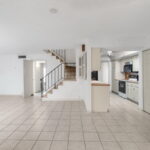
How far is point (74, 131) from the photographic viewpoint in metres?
2.79

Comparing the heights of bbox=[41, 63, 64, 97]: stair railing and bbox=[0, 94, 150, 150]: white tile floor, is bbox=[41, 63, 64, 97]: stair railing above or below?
above

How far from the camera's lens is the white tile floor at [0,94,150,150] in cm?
226

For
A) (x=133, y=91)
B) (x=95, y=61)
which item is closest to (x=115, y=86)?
(x=133, y=91)

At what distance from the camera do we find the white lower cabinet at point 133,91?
203 inches

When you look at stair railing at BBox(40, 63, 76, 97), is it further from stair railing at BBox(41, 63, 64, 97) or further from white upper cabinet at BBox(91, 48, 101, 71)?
white upper cabinet at BBox(91, 48, 101, 71)

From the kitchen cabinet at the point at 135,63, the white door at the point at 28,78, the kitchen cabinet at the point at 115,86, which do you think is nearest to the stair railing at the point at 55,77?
the white door at the point at 28,78

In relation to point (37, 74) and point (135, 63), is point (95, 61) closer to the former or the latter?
point (135, 63)

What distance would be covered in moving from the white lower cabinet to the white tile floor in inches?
55.1

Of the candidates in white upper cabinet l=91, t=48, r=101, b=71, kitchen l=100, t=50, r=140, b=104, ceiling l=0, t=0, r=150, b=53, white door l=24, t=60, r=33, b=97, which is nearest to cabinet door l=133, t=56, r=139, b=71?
kitchen l=100, t=50, r=140, b=104

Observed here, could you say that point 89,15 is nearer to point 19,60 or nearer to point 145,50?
point 145,50

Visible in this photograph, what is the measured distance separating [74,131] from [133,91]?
382 centimetres

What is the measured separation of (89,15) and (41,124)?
2930mm

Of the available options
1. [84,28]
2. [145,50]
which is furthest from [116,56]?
[84,28]

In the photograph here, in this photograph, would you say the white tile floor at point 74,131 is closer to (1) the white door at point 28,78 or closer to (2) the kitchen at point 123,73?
(2) the kitchen at point 123,73
